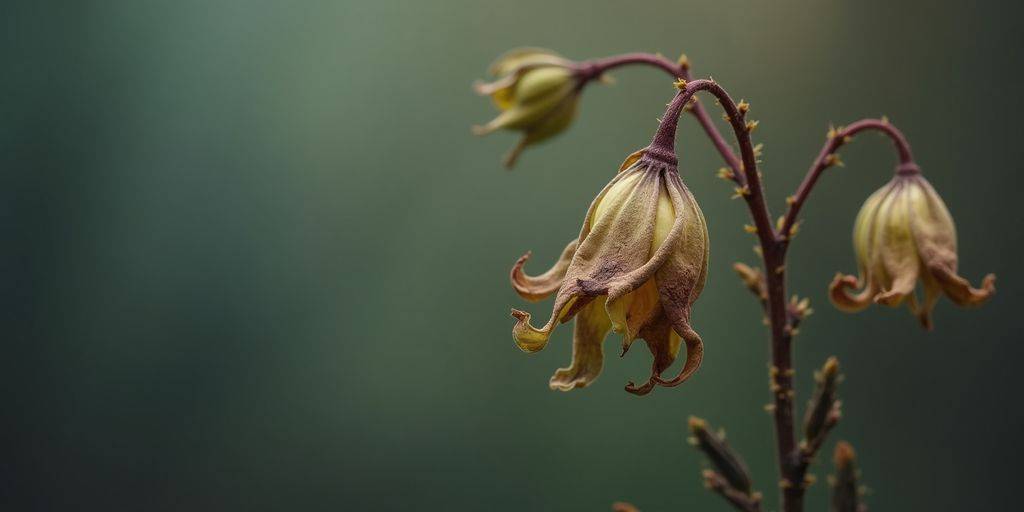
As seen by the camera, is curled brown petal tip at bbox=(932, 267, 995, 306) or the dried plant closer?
the dried plant

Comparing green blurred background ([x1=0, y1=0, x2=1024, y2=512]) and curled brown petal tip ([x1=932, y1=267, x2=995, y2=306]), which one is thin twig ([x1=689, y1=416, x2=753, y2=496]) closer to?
curled brown petal tip ([x1=932, y1=267, x2=995, y2=306])

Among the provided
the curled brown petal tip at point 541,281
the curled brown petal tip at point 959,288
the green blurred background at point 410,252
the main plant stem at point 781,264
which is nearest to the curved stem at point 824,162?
the main plant stem at point 781,264

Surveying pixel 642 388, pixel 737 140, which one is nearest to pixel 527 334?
pixel 642 388

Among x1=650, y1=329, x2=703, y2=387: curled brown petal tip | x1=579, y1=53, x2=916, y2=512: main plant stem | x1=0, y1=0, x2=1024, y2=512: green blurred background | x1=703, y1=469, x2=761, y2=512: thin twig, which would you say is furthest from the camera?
x1=0, y1=0, x2=1024, y2=512: green blurred background

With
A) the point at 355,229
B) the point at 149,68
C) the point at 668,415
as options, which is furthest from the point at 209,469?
the point at 668,415

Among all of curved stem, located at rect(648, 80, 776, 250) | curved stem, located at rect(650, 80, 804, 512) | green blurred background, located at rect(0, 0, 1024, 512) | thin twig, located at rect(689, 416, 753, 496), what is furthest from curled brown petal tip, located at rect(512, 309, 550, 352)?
green blurred background, located at rect(0, 0, 1024, 512)

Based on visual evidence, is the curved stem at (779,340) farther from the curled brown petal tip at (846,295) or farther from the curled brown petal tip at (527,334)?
the curled brown petal tip at (527,334)

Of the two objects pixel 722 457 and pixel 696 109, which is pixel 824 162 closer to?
pixel 696 109

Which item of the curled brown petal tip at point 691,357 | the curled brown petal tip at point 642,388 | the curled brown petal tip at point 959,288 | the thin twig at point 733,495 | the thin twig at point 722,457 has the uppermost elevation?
the curled brown petal tip at point 959,288
